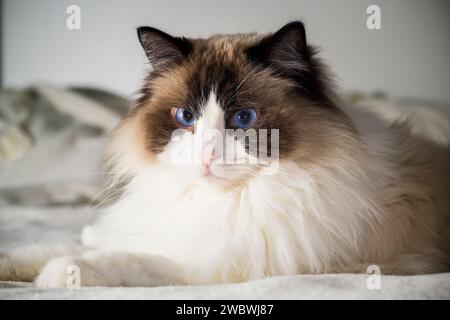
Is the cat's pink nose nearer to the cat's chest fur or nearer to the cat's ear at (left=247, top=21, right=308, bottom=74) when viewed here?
the cat's chest fur

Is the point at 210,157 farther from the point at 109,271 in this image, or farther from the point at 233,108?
the point at 109,271

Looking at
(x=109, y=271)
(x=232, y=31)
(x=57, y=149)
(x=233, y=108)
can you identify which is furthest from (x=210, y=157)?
(x=57, y=149)

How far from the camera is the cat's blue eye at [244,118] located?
3.92 feet

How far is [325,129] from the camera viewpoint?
1.26 meters

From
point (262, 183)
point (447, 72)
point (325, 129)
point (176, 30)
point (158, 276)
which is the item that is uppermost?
point (176, 30)

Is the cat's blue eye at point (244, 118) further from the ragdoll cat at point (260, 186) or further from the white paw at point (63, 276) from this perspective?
the white paw at point (63, 276)

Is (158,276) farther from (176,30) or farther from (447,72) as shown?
(447,72)

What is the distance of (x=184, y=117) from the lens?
126 cm

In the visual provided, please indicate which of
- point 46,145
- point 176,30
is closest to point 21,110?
point 46,145

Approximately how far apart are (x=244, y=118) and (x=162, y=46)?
356 mm

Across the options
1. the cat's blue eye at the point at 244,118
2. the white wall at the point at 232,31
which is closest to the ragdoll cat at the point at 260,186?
the cat's blue eye at the point at 244,118
